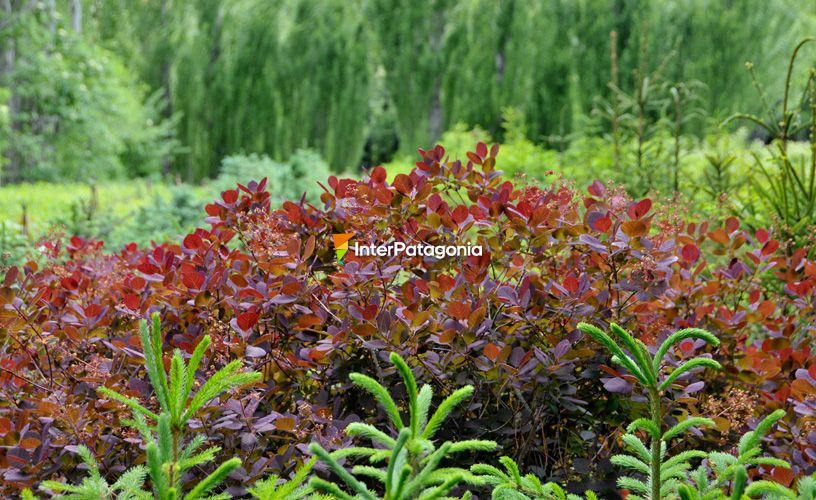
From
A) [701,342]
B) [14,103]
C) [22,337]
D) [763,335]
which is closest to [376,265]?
[701,342]

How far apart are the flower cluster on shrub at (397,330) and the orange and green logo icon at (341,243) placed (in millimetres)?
27

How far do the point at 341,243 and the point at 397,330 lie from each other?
0.46 metres

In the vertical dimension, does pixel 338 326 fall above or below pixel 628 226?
below

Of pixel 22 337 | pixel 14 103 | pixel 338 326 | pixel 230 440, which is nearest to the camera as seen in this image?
pixel 230 440

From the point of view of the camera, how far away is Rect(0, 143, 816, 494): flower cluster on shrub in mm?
1696

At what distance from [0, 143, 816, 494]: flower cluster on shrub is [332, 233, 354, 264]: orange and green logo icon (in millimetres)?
27

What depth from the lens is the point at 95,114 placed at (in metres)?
13.6

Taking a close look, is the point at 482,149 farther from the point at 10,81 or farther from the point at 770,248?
the point at 10,81

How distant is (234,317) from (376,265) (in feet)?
1.27

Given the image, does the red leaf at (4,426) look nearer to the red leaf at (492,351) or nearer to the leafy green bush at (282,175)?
the red leaf at (492,351)

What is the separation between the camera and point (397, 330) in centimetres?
171

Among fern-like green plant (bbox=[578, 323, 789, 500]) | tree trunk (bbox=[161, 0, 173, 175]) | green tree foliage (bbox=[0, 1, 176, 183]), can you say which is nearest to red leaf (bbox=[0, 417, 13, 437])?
fern-like green plant (bbox=[578, 323, 789, 500])

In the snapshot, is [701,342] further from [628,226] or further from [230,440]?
[230,440]

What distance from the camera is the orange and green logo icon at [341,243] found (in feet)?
6.82
